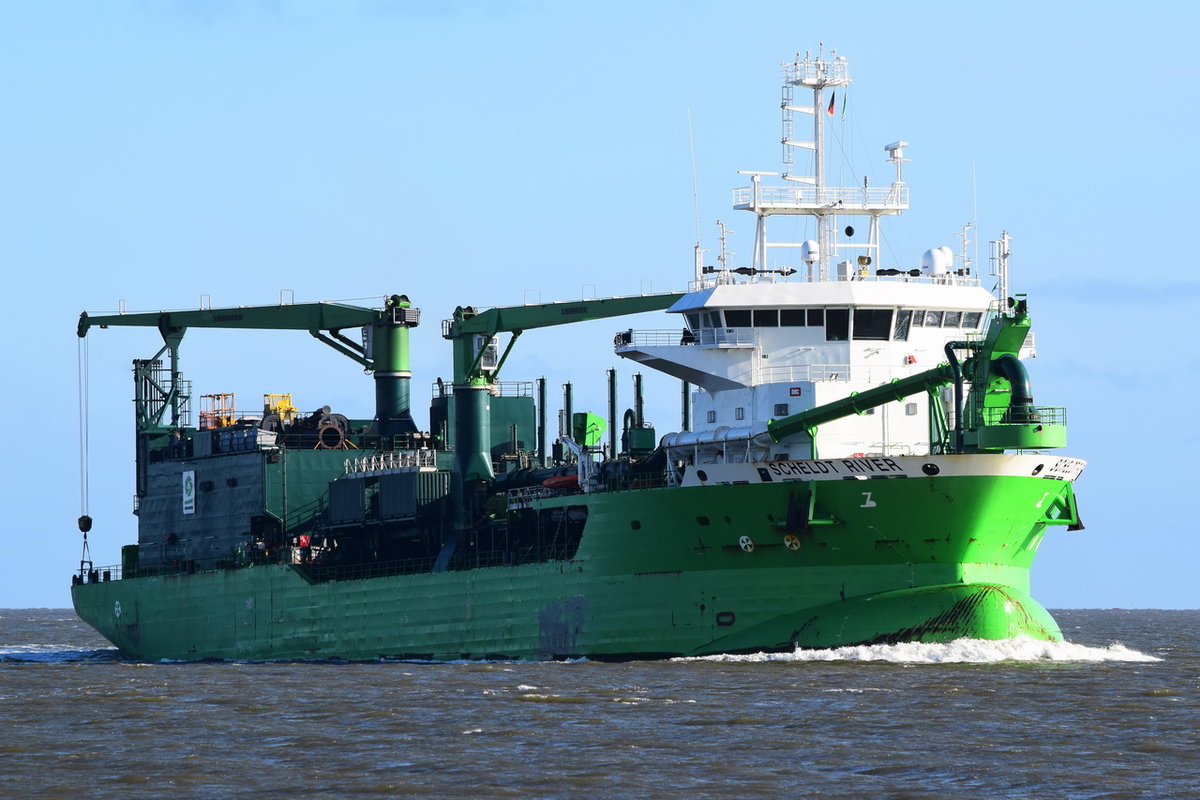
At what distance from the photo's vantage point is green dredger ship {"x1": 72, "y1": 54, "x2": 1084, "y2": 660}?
3669cm

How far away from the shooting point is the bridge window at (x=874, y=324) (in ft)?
132

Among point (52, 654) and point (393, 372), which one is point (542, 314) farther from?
point (52, 654)

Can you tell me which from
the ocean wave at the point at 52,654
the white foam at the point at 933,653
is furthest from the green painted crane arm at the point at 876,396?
the ocean wave at the point at 52,654

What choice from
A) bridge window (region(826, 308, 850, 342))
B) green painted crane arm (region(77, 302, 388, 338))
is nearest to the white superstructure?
bridge window (region(826, 308, 850, 342))

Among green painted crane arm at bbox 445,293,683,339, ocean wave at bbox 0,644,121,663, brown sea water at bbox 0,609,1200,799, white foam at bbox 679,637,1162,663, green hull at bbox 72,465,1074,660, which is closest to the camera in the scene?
brown sea water at bbox 0,609,1200,799

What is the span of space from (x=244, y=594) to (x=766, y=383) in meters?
17.8

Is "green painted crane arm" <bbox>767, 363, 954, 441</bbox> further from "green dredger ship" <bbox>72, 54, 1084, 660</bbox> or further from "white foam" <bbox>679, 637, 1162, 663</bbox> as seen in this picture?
"white foam" <bbox>679, 637, 1162, 663</bbox>

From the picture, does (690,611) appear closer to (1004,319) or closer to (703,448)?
(703,448)

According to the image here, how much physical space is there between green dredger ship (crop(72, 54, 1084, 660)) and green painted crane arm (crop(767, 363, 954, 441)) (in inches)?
1.9

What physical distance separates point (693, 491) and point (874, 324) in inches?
215

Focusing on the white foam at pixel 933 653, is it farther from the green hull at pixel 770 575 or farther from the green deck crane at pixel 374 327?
the green deck crane at pixel 374 327

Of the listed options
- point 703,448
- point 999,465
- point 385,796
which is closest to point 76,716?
point 385,796

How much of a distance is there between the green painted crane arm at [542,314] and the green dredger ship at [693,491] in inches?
2.3

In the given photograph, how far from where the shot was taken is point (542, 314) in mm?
48188
